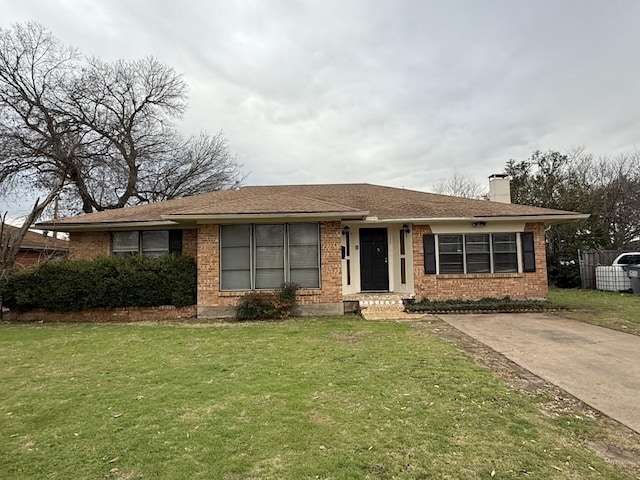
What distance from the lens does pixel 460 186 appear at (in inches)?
1369

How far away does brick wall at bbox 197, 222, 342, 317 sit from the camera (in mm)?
10125

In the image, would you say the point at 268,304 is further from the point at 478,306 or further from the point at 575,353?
the point at 575,353

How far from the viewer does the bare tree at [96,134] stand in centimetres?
1938

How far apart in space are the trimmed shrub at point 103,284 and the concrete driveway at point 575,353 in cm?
707

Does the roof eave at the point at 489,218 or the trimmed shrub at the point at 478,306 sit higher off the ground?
the roof eave at the point at 489,218

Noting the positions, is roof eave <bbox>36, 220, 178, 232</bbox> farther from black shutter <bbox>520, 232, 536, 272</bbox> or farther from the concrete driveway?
black shutter <bbox>520, 232, 536, 272</bbox>

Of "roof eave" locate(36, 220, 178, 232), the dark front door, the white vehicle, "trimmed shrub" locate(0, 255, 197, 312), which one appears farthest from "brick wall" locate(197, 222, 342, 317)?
the white vehicle

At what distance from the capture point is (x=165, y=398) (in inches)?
166

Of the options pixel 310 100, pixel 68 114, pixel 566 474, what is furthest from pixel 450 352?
pixel 68 114

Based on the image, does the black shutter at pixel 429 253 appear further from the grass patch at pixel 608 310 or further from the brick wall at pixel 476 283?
the grass patch at pixel 608 310

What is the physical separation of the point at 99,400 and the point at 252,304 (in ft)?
18.1

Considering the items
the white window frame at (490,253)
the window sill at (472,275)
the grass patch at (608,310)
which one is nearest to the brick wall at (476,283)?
the window sill at (472,275)

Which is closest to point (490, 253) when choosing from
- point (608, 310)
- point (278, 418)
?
point (608, 310)

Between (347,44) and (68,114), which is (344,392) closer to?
(347,44)
